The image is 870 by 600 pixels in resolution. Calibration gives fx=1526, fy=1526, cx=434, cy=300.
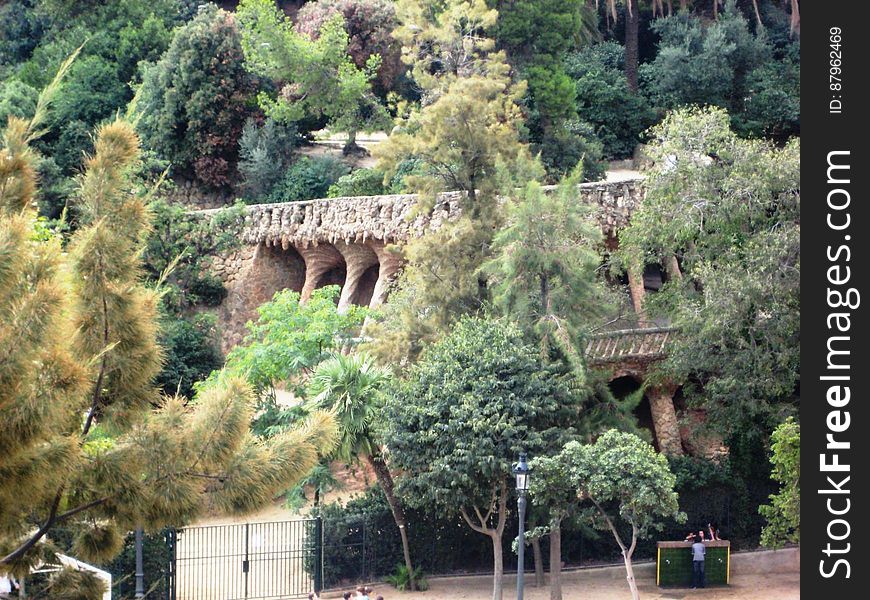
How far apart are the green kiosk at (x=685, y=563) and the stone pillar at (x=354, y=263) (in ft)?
40.9

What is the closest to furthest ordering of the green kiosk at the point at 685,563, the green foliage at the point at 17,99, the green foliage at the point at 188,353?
1. the green kiosk at the point at 685,563
2. the green foliage at the point at 188,353
3. the green foliage at the point at 17,99

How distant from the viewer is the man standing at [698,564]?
2975 centimetres

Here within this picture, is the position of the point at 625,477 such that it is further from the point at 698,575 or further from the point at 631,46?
the point at 631,46

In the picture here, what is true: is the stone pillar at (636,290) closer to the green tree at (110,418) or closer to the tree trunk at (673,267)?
the tree trunk at (673,267)

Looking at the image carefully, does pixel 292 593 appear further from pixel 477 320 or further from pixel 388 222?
pixel 388 222

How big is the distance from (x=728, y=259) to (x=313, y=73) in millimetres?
16213

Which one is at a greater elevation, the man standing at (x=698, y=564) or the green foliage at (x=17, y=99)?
the green foliage at (x=17, y=99)

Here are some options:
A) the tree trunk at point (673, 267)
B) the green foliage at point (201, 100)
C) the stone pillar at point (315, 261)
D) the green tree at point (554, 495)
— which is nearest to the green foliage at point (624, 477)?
the green tree at point (554, 495)

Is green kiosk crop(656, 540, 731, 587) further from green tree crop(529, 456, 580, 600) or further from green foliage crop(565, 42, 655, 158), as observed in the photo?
green foliage crop(565, 42, 655, 158)

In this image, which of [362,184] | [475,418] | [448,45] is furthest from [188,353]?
[475,418]

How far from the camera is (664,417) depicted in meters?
33.8

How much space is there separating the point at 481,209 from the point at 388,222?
7.31 metres

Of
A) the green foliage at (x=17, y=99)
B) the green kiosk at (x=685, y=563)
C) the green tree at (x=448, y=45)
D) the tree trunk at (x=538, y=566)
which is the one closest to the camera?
the green kiosk at (x=685, y=563)
